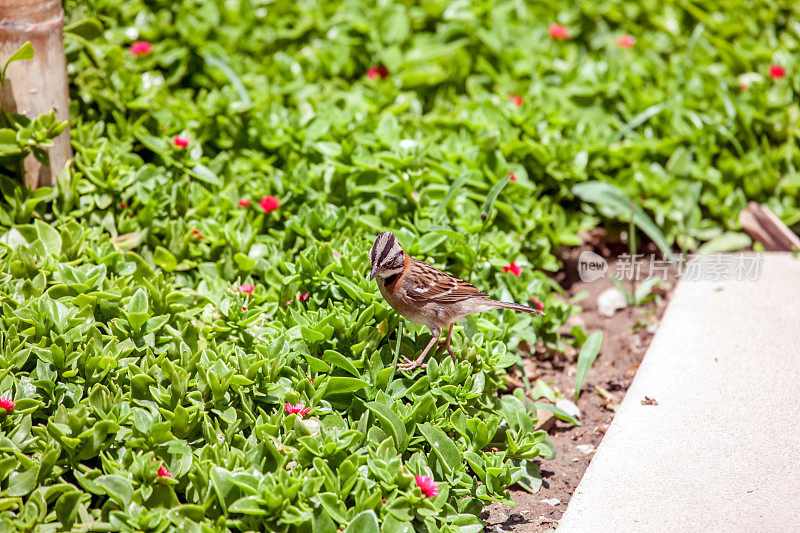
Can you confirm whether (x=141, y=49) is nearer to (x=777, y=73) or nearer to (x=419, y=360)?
(x=419, y=360)

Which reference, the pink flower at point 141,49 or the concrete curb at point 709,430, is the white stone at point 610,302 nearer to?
the concrete curb at point 709,430

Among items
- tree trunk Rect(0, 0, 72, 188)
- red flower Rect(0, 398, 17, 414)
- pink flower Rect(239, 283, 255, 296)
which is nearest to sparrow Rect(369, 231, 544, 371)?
pink flower Rect(239, 283, 255, 296)

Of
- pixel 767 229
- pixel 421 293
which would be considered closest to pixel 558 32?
pixel 767 229

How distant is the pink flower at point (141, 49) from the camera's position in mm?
5715

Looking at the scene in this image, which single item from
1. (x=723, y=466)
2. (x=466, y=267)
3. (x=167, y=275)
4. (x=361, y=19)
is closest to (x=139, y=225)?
(x=167, y=275)

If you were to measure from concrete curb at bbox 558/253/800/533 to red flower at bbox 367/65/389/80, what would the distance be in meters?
2.94

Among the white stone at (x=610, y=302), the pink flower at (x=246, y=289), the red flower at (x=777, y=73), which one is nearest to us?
the pink flower at (x=246, y=289)

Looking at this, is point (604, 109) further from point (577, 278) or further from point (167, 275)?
point (167, 275)

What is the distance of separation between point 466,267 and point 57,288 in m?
2.20

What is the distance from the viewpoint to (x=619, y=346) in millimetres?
4926

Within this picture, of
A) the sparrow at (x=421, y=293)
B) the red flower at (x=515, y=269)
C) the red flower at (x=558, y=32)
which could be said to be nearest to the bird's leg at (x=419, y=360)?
the sparrow at (x=421, y=293)

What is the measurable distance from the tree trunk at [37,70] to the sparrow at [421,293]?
7.20 feet

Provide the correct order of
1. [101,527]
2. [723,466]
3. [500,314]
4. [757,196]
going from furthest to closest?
[757,196] < [500,314] < [723,466] < [101,527]

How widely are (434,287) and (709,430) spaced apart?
58.7 inches
